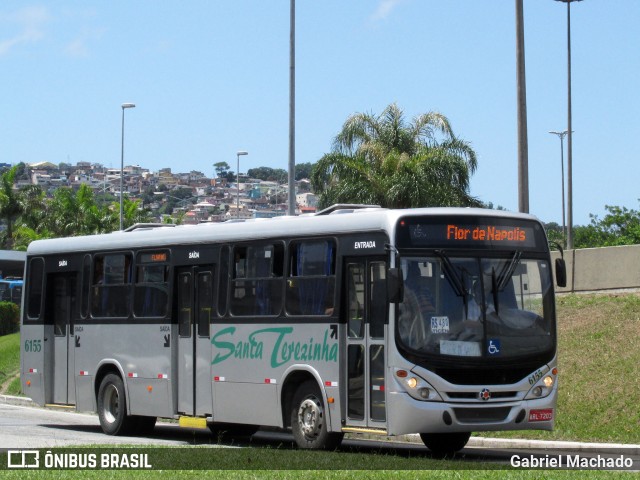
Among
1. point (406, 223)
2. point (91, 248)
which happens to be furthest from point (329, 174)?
point (406, 223)

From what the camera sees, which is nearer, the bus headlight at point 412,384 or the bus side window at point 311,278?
the bus headlight at point 412,384

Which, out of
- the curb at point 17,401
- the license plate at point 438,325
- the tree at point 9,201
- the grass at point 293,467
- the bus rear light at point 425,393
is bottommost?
the curb at point 17,401

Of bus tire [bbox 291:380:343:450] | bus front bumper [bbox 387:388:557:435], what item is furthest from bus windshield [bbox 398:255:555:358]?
bus tire [bbox 291:380:343:450]

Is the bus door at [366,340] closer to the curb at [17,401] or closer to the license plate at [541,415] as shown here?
the license plate at [541,415]

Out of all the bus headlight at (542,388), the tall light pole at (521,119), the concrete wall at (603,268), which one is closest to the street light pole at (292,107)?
the concrete wall at (603,268)

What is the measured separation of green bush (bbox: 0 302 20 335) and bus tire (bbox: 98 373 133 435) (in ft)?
114

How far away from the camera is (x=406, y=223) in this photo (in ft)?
50.9

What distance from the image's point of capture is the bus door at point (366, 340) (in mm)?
15406

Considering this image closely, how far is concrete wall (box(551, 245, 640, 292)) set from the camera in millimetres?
28359

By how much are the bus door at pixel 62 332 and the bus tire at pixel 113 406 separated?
100 cm

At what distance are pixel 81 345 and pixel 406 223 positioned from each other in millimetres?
8428

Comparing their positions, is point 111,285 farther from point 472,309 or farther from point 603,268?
point 603,268

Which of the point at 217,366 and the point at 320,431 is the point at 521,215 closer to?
the point at 320,431

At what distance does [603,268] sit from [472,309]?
49.1ft
